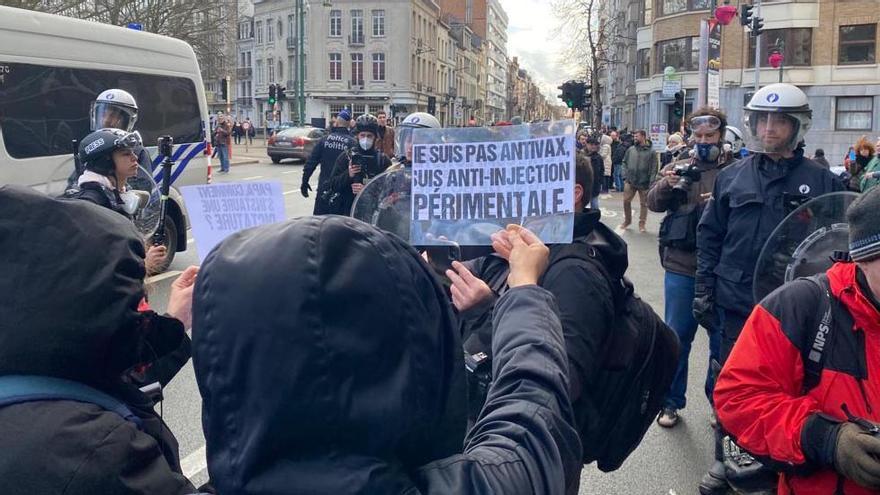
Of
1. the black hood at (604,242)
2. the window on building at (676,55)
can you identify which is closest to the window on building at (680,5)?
the window on building at (676,55)

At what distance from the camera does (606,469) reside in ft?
8.09

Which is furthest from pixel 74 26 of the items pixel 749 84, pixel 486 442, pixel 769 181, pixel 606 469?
pixel 749 84

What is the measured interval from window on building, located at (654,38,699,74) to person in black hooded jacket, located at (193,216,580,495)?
1879 inches

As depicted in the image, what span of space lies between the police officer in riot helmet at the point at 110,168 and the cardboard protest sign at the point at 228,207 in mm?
2497

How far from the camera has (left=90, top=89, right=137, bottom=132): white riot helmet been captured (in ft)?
23.1

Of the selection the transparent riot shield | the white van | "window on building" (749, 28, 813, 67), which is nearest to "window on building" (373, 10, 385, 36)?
"window on building" (749, 28, 813, 67)

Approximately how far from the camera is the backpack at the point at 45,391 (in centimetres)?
145

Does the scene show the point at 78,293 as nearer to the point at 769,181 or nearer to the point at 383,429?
the point at 383,429

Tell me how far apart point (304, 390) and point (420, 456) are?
219 millimetres

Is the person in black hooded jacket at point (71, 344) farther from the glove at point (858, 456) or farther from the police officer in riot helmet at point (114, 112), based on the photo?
the police officer in riot helmet at point (114, 112)

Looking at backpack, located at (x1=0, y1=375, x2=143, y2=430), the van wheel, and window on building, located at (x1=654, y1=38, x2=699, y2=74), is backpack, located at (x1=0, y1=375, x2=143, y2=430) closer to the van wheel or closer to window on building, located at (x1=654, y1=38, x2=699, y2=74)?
the van wheel

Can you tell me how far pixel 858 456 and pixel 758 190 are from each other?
221 cm

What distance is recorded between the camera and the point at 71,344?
151 cm

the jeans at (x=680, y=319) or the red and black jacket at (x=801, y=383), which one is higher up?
the red and black jacket at (x=801, y=383)
